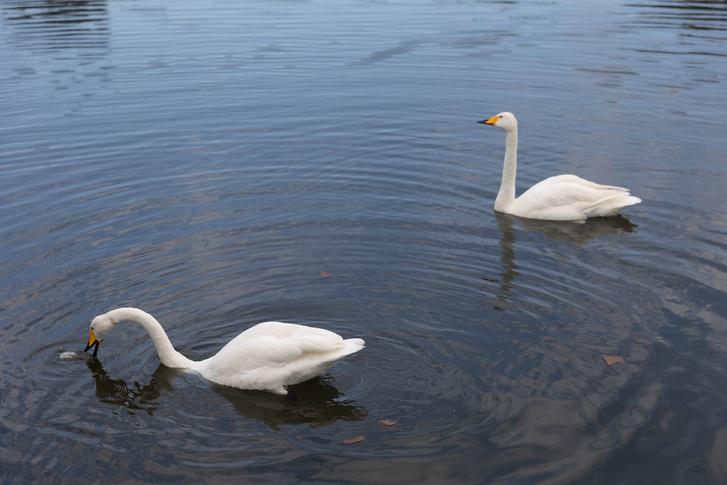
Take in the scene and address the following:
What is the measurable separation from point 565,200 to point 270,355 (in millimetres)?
6612

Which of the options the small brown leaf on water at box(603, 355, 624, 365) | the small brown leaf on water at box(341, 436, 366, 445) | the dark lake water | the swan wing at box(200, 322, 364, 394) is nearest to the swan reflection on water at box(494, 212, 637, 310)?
the dark lake water

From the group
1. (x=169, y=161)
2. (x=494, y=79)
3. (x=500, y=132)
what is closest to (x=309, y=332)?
(x=169, y=161)

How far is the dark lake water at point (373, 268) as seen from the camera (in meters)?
8.27

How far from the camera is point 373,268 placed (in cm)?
1205

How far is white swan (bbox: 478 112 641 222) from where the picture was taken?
45.4 ft

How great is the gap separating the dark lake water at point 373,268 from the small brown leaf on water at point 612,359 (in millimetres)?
71

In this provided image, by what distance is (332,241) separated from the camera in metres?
13.0

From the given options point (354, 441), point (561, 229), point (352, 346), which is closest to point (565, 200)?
point (561, 229)

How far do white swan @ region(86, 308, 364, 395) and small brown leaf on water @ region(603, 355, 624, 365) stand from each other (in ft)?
8.76

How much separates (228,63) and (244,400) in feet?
61.8

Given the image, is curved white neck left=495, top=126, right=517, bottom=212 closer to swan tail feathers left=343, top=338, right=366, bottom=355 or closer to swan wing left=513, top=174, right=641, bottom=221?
swan wing left=513, top=174, right=641, bottom=221

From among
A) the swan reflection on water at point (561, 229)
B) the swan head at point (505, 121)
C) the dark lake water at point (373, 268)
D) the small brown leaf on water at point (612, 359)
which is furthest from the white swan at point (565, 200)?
the small brown leaf on water at point (612, 359)

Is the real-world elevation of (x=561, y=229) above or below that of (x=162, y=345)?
below

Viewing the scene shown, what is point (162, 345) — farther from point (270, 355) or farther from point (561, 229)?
point (561, 229)
